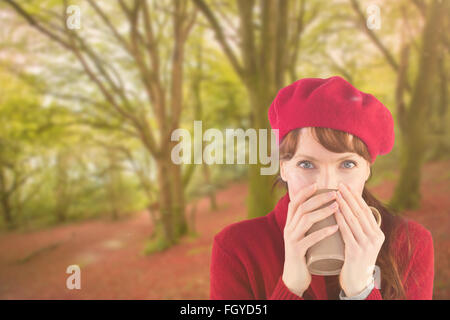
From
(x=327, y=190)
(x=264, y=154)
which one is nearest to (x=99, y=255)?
(x=264, y=154)

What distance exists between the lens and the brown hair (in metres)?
0.71

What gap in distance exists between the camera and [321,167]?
69cm

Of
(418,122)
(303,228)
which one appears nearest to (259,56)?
(303,228)

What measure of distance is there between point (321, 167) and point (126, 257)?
2.20 meters

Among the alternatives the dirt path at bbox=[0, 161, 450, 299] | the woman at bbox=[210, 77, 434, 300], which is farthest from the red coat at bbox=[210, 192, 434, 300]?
the dirt path at bbox=[0, 161, 450, 299]

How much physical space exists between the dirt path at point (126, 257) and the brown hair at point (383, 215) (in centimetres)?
48

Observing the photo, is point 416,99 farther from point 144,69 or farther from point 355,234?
point 144,69

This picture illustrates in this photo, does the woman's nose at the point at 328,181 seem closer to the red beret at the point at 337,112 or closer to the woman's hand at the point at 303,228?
the woman's hand at the point at 303,228

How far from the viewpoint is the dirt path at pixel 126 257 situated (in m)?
1.48

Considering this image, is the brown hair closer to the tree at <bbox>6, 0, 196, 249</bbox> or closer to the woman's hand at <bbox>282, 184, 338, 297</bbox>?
the woman's hand at <bbox>282, 184, 338, 297</bbox>

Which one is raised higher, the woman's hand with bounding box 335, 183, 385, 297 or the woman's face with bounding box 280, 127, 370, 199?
the woman's face with bounding box 280, 127, 370, 199

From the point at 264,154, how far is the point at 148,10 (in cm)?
278

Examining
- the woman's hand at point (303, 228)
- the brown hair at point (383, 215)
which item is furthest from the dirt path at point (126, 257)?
the woman's hand at point (303, 228)

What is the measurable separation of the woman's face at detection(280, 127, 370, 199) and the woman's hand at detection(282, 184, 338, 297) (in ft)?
0.11
